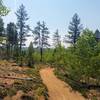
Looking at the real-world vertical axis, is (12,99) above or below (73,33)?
below

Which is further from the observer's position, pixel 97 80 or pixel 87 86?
pixel 97 80

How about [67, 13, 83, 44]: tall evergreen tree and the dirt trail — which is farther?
[67, 13, 83, 44]: tall evergreen tree

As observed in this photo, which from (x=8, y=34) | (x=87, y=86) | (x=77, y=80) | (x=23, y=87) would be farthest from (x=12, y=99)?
(x=8, y=34)

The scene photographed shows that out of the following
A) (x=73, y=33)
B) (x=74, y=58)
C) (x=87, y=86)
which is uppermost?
(x=73, y=33)

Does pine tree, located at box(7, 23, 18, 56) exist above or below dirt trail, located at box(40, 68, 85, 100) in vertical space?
above

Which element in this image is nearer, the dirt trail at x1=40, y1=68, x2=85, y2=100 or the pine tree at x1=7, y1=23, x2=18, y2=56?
the dirt trail at x1=40, y1=68, x2=85, y2=100

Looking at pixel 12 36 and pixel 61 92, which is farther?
pixel 12 36

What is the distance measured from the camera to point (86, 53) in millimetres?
41594

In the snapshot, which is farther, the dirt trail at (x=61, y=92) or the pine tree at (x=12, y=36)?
the pine tree at (x=12, y=36)

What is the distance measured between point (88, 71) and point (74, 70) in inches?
96.2

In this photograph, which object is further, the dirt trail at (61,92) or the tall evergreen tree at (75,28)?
the tall evergreen tree at (75,28)

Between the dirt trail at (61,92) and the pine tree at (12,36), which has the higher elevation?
the pine tree at (12,36)

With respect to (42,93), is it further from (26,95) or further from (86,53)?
(86,53)

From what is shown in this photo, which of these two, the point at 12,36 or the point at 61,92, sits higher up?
the point at 12,36
